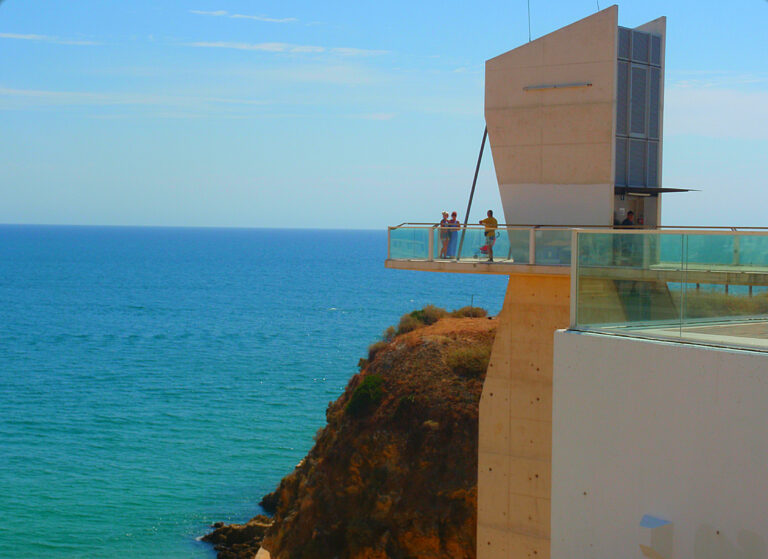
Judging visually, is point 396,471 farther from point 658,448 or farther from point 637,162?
point 658,448

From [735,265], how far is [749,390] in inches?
78.9

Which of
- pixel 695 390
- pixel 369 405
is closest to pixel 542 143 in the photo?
pixel 695 390

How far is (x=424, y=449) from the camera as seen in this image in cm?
3184

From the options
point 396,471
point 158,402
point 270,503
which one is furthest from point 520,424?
point 158,402

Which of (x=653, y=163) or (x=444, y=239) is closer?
(x=444, y=239)

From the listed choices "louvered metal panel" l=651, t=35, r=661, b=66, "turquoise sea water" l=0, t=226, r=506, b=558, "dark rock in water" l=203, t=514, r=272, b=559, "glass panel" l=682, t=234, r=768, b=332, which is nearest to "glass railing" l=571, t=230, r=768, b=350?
"glass panel" l=682, t=234, r=768, b=332

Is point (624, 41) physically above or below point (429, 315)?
above

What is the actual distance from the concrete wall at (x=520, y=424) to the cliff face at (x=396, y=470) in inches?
373

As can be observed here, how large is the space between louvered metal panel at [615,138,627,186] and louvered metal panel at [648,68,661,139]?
980 mm

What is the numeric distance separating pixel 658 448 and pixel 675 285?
1.82 meters

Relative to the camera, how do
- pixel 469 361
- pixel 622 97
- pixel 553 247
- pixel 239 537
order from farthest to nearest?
1. pixel 469 361
2. pixel 239 537
3. pixel 622 97
4. pixel 553 247

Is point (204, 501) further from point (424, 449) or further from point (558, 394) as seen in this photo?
point (558, 394)

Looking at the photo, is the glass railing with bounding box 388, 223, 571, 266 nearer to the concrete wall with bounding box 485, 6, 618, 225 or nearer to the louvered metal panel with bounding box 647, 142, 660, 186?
the concrete wall with bounding box 485, 6, 618, 225

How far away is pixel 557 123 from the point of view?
17734 mm
